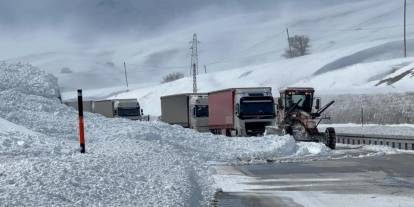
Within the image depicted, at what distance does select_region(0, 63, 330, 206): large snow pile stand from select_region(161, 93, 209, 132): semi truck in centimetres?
2847

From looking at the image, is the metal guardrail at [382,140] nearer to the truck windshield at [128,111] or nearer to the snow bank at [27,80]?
the snow bank at [27,80]

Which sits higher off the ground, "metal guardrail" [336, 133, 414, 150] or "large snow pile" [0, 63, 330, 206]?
"large snow pile" [0, 63, 330, 206]

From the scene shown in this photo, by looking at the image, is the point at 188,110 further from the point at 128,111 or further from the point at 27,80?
the point at 27,80

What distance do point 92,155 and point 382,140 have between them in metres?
24.2

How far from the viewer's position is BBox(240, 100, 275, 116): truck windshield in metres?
50.2

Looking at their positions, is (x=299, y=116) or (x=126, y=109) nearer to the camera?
(x=299, y=116)

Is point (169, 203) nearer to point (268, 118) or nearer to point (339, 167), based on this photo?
point (339, 167)

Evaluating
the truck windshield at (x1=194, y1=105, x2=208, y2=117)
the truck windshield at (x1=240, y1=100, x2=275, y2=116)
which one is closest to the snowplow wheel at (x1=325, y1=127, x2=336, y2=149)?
the truck windshield at (x1=240, y1=100, x2=275, y2=116)

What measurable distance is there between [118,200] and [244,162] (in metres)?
16.5

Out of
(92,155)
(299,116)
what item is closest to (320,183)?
(92,155)

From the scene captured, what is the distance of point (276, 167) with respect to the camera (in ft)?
83.1

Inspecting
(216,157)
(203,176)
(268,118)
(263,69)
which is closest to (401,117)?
(268,118)

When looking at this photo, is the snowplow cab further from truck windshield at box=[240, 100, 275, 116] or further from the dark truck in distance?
truck windshield at box=[240, 100, 275, 116]

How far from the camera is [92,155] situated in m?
16.4
